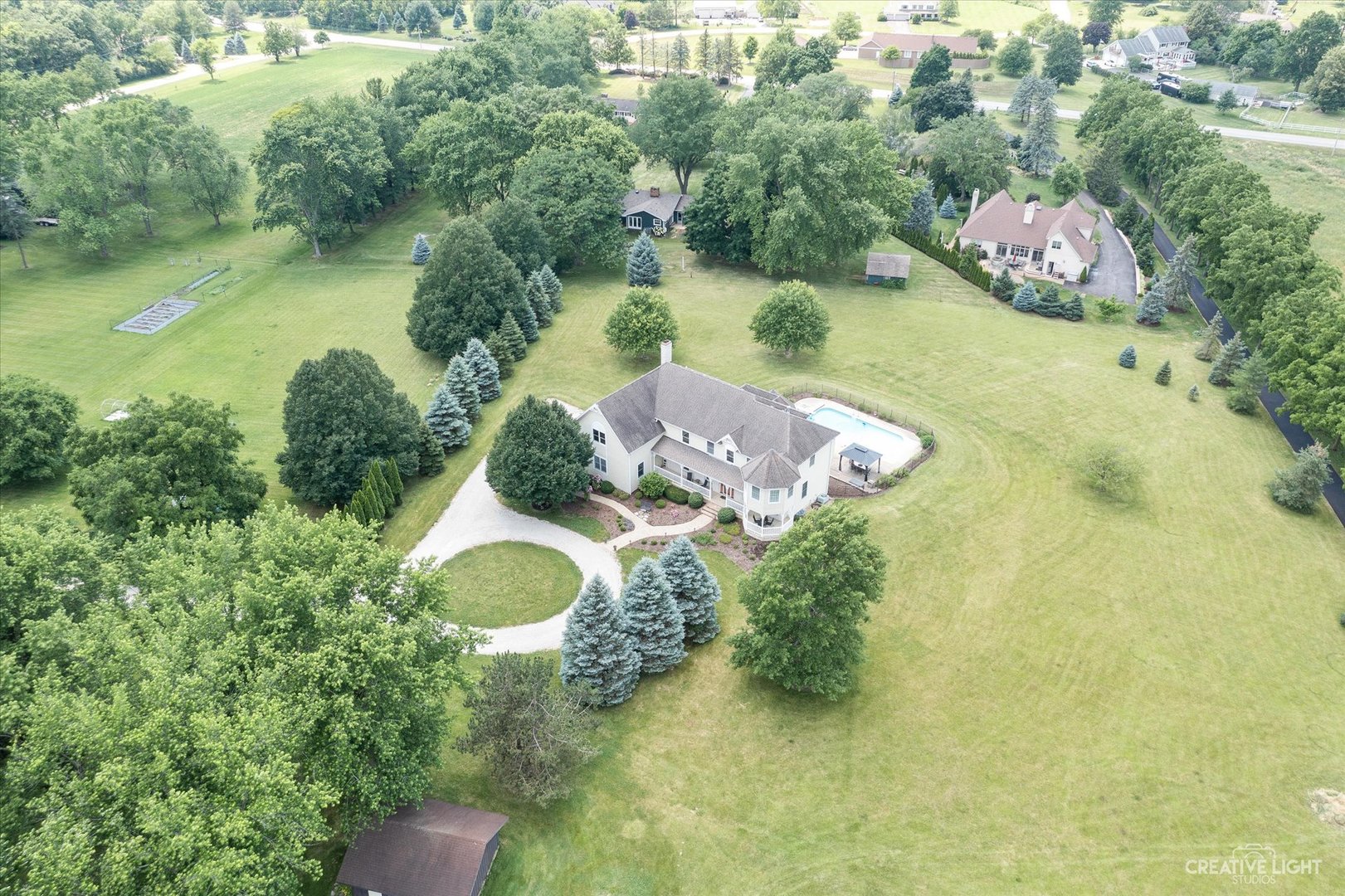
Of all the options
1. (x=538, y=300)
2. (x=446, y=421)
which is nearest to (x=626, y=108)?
(x=538, y=300)

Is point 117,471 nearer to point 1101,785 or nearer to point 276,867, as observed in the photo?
point 276,867

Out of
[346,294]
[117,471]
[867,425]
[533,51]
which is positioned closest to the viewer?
[117,471]

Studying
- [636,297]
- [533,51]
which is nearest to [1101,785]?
[636,297]

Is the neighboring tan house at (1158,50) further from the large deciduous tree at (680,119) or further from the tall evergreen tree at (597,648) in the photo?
the tall evergreen tree at (597,648)

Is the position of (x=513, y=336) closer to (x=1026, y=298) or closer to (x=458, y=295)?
(x=458, y=295)

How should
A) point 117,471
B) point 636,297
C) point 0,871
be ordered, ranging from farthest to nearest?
1. point 636,297
2. point 117,471
3. point 0,871

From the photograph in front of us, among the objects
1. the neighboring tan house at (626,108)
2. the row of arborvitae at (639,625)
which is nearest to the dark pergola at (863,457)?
the row of arborvitae at (639,625)

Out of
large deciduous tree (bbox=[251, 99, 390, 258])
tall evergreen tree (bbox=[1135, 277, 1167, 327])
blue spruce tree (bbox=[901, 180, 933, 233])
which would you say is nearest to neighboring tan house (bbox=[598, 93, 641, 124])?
large deciduous tree (bbox=[251, 99, 390, 258])
